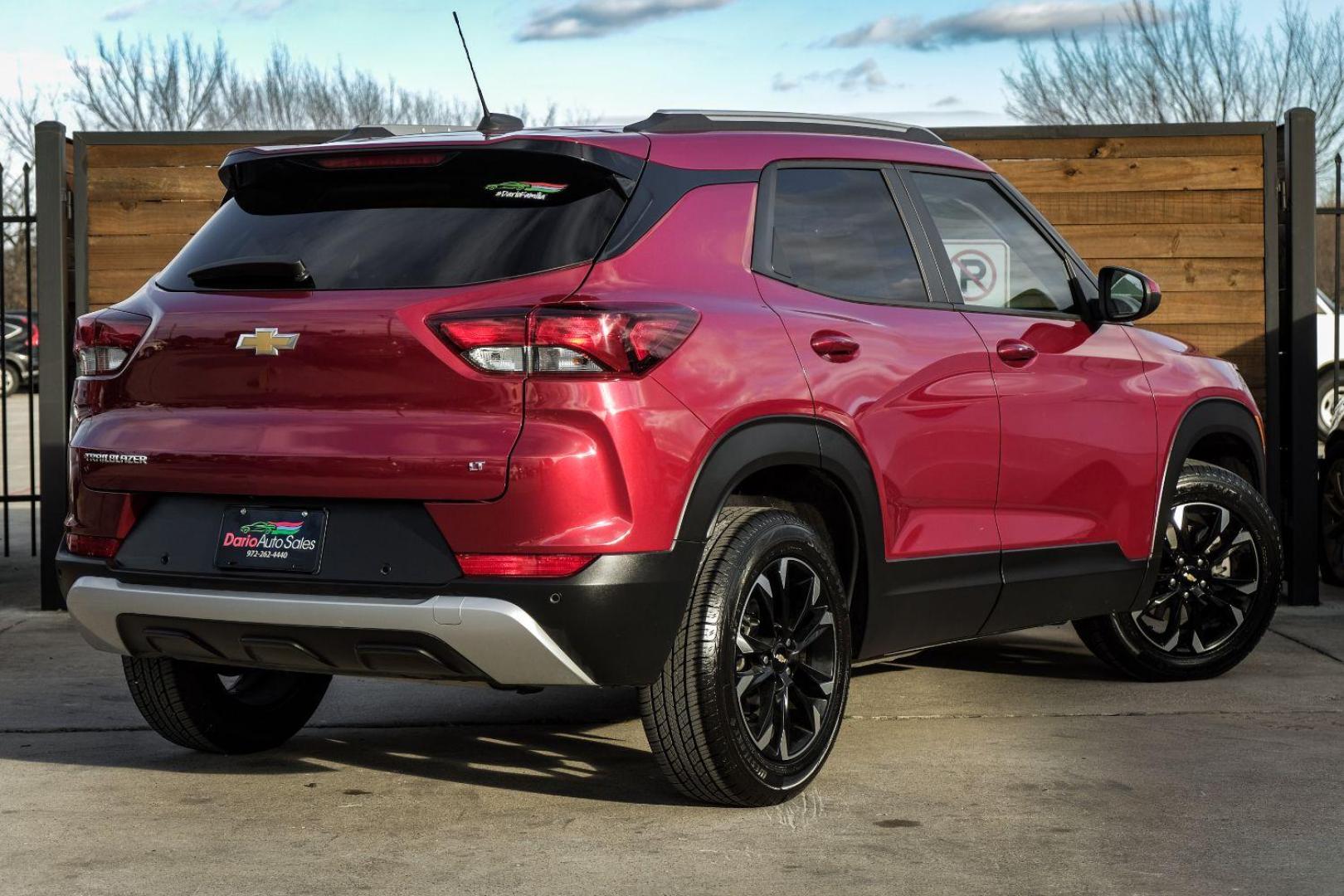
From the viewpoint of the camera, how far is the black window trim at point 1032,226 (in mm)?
5406

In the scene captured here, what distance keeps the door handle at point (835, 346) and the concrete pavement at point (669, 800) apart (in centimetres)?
119

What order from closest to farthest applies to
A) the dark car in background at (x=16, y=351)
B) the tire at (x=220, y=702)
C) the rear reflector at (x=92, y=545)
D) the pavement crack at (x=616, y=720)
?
the rear reflector at (x=92, y=545), the tire at (x=220, y=702), the pavement crack at (x=616, y=720), the dark car in background at (x=16, y=351)

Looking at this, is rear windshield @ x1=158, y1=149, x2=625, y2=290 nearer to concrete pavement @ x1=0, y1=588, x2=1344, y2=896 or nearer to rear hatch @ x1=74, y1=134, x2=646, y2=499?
rear hatch @ x1=74, y1=134, x2=646, y2=499

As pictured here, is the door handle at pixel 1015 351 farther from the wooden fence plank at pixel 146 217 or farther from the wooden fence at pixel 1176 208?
the wooden fence plank at pixel 146 217

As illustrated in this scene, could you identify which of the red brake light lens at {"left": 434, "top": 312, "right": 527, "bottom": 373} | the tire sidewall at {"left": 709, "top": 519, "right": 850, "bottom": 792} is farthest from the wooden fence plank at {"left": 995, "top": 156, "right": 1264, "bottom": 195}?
the red brake light lens at {"left": 434, "top": 312, "right": 527, "bottom": 373}

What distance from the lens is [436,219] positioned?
4473 millimetres

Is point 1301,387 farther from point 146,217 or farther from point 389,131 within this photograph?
point 146,217

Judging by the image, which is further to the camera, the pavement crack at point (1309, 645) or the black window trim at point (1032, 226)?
the pavement crack at point (1309, 645)

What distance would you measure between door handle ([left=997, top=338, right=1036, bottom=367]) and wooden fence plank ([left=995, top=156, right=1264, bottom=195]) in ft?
11.8

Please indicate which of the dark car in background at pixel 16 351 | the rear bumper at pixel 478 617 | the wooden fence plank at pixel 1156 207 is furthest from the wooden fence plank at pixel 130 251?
the dark car in background at pixel 16 351

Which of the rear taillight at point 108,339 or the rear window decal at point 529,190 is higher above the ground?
the rear window decal at point 529,190

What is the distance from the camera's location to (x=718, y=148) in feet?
15.7

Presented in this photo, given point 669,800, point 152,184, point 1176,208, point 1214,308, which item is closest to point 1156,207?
point 1176,208

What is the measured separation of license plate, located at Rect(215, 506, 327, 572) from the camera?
432 cm
